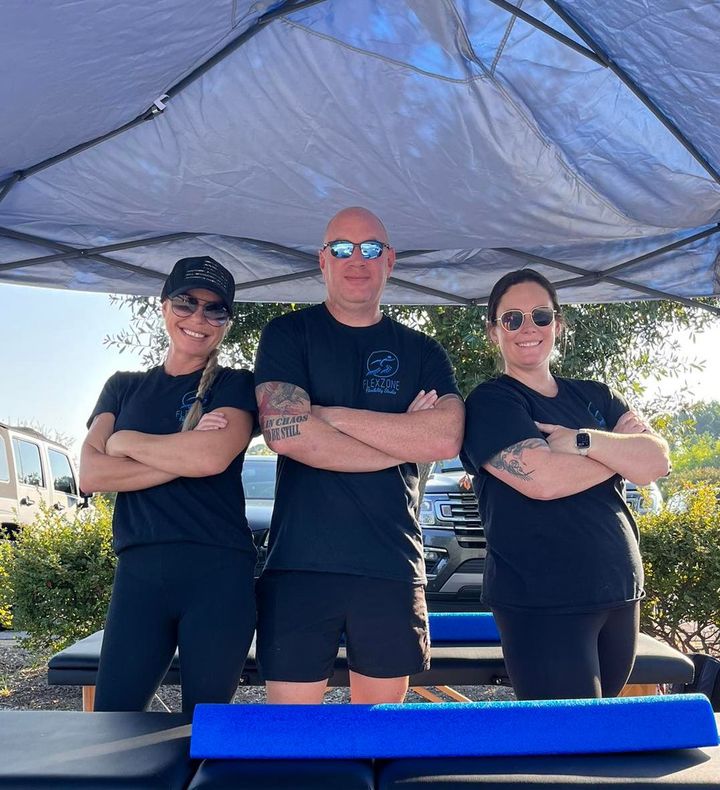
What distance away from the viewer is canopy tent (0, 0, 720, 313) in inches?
89.4

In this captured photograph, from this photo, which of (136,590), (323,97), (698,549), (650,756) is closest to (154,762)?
(136,590)

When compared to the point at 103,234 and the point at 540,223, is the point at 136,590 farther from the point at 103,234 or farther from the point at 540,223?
the point at 540,223

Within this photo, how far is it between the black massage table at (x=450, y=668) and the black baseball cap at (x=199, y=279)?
61.4 inches

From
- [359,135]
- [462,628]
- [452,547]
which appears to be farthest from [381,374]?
[452,547]

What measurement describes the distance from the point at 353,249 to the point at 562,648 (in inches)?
50.6

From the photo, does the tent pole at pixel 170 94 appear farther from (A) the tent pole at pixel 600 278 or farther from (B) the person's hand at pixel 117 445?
(A) the tent pole at pixel 600 278

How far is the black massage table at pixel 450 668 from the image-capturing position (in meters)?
3.21

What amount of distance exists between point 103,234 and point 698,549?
4216mm

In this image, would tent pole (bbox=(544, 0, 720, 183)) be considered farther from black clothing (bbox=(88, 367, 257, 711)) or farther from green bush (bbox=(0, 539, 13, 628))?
green bush (bbox=(0, 539, 13, 628))

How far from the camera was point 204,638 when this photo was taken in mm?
2064

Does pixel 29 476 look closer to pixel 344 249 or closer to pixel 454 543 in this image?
pixel 454 543

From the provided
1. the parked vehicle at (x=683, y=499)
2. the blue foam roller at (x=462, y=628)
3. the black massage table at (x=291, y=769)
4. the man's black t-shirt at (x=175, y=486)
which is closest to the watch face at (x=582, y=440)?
the black massage table at (x=291, y=769)

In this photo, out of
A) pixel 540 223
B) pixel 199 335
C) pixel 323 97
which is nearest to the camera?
pixel 199 335

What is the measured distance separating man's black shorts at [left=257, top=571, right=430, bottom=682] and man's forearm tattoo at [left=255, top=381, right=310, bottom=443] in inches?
15.4
